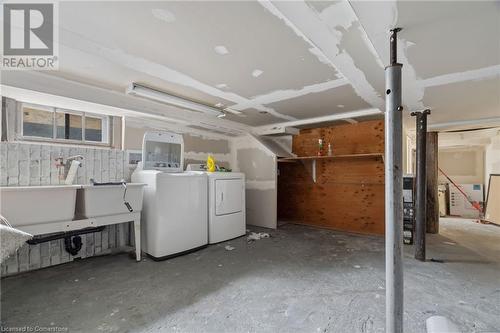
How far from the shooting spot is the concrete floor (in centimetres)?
158

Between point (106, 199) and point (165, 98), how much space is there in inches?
51.7

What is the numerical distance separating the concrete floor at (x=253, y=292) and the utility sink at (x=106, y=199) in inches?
24.5

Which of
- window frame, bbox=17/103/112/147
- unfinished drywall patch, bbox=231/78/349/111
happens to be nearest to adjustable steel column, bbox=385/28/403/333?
unfinished drywall patch, bbox=231/78/349/111

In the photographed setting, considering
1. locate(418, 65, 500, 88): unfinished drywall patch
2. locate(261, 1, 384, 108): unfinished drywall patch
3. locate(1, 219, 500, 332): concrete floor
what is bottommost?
locate(1, 219, 500, 332): concrete floor

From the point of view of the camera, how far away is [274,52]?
6.17ft

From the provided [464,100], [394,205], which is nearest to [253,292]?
[394,205]

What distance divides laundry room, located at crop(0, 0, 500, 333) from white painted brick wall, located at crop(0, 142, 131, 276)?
0.02 m

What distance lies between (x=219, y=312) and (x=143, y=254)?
163 centimetres

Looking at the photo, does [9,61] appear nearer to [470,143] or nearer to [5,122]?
[5,122]

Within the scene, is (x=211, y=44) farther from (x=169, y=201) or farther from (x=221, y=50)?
(x=169, y=201)

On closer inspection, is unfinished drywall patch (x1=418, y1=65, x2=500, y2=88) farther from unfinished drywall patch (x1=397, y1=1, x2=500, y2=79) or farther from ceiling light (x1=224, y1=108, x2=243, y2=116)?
ceiling light (x1=224, y1=108, x2=243, y2=116)

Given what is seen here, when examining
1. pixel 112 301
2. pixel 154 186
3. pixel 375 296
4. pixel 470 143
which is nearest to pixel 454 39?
pixel 375 296

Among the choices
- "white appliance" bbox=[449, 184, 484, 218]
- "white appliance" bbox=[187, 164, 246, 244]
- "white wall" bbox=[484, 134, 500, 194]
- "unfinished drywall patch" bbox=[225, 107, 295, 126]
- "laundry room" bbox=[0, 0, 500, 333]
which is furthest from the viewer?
"white appliance" bbox=[449, 184, 484, 218]

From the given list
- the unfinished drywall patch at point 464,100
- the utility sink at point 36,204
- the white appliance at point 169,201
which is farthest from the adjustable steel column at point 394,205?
the utility sink at point 36,204
